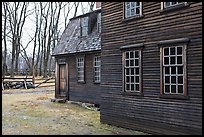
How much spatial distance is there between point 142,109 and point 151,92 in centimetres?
79

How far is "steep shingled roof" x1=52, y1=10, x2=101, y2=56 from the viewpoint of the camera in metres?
19.7

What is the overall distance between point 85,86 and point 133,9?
29.4 ft

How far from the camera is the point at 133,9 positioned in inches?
487

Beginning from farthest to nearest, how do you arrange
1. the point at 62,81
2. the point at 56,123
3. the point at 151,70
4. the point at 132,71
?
the point at 62,81, the point at 56,123, the point at 132,71, the point at 151,70

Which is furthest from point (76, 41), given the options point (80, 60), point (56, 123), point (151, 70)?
point (151, 70)

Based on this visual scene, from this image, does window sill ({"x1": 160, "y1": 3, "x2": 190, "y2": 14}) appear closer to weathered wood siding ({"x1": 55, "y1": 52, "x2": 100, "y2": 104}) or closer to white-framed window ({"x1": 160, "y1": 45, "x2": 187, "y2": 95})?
white-framed window ({"x1": 160, "y1": 45, "x2": 187, "y2": 95})

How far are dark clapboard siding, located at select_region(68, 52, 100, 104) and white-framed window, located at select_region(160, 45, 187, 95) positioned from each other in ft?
28.6

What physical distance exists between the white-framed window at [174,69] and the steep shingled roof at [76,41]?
27.2 feet

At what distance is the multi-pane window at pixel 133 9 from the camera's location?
474 inches

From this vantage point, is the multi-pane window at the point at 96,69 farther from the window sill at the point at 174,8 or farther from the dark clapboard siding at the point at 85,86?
the window sill at the point at 174,8

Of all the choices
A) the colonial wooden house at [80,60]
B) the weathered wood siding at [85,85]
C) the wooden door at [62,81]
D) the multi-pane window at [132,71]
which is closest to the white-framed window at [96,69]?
the colonial wooden house at [80,60]

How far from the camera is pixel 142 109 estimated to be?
459 inches

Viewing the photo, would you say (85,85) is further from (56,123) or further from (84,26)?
(56,123)

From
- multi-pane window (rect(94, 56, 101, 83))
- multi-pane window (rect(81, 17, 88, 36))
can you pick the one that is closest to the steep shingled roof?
multi-pane window (rect(81, 17, 88, 36))
